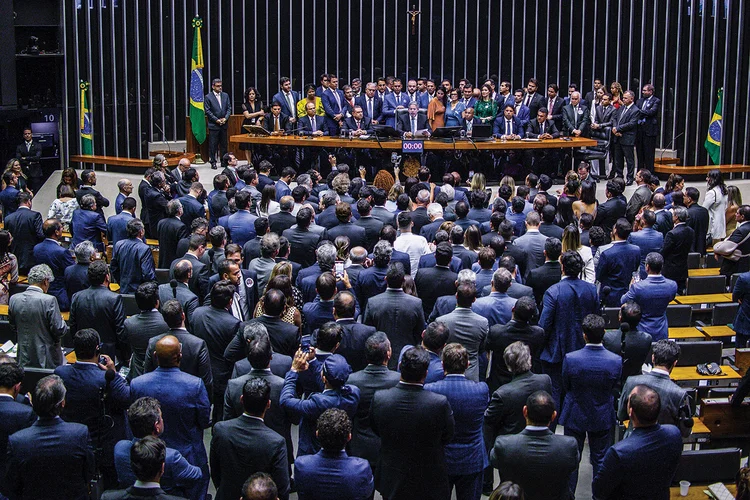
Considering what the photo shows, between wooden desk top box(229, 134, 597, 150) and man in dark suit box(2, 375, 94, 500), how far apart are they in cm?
892

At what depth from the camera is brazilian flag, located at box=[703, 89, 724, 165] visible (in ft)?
52.0

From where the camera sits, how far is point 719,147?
15.9 metres

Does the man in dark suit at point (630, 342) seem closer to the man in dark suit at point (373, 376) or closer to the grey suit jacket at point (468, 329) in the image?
the grey suit jacket at point (468, 329)

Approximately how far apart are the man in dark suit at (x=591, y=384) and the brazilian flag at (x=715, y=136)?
1111 cm

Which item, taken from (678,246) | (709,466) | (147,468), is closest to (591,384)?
(709,466)

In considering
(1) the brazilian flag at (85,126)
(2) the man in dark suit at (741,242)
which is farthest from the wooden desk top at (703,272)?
(1) the brazilian flag at (85,126)

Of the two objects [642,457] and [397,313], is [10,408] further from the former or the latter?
[642,457]

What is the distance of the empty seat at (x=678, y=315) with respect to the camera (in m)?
7.86

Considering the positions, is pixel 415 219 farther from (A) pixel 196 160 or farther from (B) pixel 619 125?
(A) pixel 196 160

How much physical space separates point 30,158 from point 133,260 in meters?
7.85

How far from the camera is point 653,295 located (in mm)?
7023

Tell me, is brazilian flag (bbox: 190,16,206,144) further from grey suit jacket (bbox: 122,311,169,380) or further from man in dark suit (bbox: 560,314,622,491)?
man in dark suit (bbox: 560,314,622,491)

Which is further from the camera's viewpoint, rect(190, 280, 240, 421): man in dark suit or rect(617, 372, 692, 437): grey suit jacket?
rect(190, 280, 240, 421): man in dark suit

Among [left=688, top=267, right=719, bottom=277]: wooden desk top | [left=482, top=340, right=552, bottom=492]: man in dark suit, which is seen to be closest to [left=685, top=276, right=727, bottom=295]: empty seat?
[left=688, top=267, right=719, bottom=277]: wooden desk top
